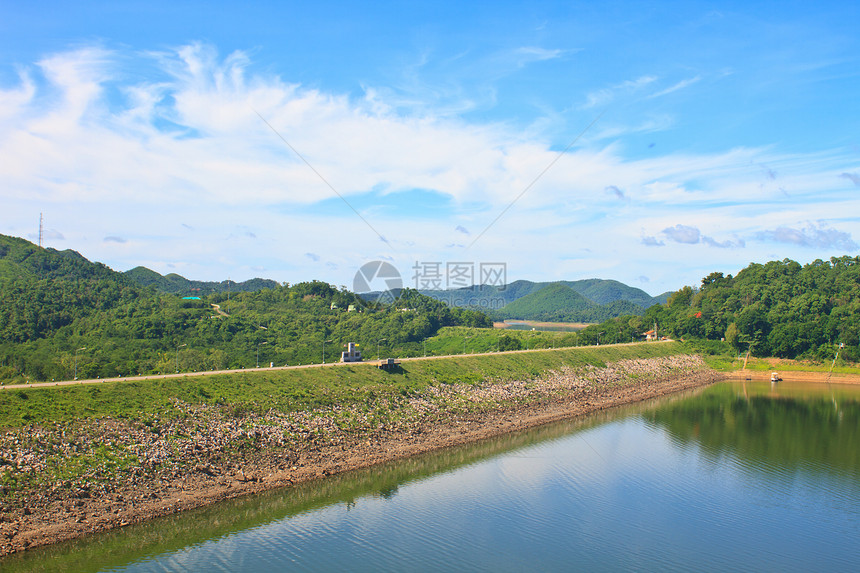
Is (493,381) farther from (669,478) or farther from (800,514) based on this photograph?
(800,514)

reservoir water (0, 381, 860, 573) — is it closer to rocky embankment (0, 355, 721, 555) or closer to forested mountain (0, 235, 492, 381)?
rocky embankment (0, 355, 721, 555)

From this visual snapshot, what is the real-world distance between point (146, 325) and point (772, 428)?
84593 millimetres

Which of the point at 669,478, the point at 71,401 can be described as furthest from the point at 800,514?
the point at 71,401

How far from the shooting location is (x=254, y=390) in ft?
156

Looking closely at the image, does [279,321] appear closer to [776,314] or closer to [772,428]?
[772,428]

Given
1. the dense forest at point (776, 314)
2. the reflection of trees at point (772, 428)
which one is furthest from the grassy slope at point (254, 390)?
the dense forest at point (776, 314)

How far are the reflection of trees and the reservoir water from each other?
468 mm

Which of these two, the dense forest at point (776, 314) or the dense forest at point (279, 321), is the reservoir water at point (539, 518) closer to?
the dense forest at point (279, 321)

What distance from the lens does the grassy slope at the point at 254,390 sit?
121 ft

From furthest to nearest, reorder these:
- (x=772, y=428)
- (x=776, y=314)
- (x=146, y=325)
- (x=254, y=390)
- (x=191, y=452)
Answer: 1. (x=776, y=314)
2. (x=146, y=325)
3. (x=772, y=428)
4. (x=254, y=390)
5. (x=191, y=452)

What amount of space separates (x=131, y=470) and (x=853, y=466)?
55834 millimetres

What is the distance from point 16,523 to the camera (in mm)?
28719

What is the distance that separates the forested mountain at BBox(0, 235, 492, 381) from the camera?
6988 cm

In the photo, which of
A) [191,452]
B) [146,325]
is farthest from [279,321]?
[191,452]
